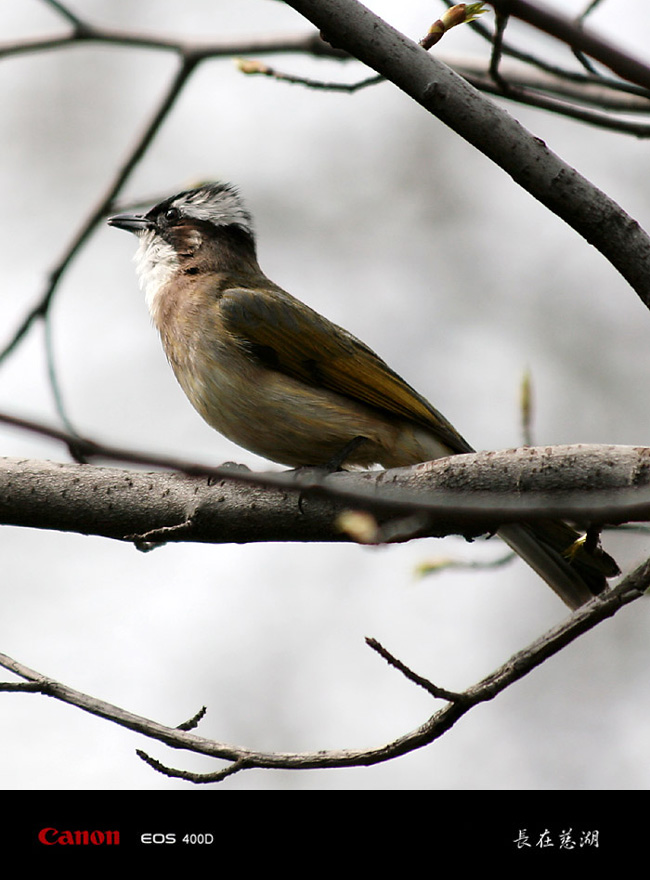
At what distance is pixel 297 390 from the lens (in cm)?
514

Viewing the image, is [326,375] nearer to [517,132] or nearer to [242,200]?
[242,200]

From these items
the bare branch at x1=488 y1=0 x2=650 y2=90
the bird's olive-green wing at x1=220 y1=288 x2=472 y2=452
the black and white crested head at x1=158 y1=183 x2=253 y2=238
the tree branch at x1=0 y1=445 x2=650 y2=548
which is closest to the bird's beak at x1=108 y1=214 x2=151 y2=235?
the black and white crested head at x1=158 y1=183 x2=253 y2=238

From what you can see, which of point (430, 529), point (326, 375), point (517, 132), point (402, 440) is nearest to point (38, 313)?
point (326, 375)

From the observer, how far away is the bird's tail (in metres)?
4.49

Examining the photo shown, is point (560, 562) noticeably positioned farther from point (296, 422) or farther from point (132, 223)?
point (132, 223)

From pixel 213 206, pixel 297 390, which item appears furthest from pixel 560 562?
pixel 213 206

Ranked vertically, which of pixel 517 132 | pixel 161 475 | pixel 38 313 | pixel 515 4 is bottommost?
pixel 515 4

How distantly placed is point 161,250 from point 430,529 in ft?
11.5

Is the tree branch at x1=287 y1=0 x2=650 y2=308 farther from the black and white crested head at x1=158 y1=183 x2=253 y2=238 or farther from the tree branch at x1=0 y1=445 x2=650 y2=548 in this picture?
the black and white crested head at x1=158 y1=183 x2=253 y2=238

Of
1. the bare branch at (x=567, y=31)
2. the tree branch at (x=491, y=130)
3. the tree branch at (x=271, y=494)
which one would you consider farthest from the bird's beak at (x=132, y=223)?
the bare branch at (x=567, y=31)

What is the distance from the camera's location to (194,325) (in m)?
5.49

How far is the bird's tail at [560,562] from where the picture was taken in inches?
177

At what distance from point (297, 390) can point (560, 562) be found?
1559 mm

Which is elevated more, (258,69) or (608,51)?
(258,69)
